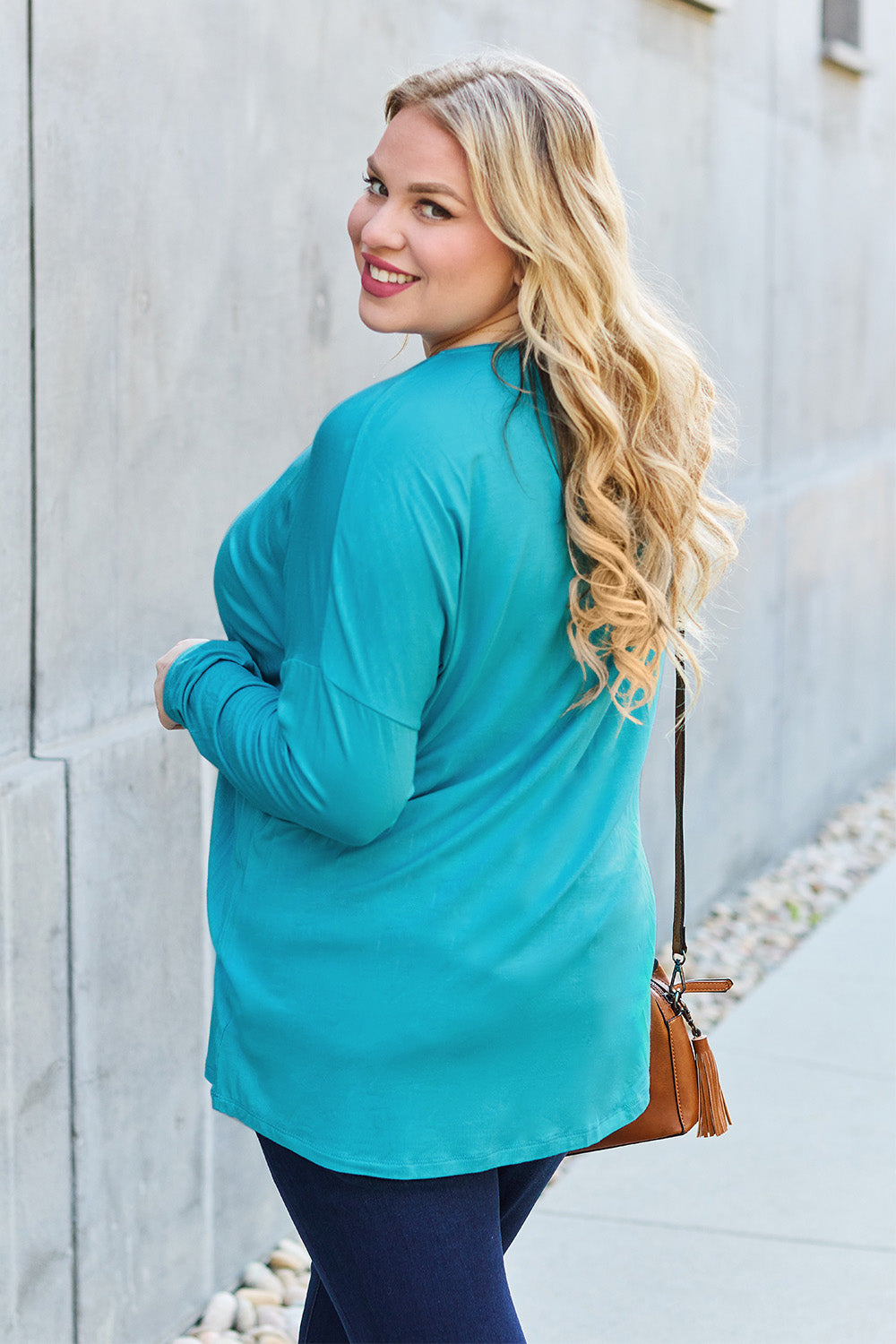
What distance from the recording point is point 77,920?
2508 millimetres

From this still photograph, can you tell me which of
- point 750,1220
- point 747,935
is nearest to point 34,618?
point 750,1220

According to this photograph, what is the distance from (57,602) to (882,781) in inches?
236

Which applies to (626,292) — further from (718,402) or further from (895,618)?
(895,618)

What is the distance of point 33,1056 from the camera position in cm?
243

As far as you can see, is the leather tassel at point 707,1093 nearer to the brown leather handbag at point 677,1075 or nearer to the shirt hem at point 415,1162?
the brown leather handbag at point 677,1075

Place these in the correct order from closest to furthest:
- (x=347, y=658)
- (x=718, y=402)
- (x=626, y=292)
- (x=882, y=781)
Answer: (x=347, y=658)
(x=626, y=292)
(x=718, y=402)
(x=882, y=781)

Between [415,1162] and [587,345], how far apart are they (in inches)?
31.7

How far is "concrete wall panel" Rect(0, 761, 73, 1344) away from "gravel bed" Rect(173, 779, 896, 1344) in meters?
0.50

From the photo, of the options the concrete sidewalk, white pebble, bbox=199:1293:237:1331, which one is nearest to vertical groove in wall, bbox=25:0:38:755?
white pebble, bbox=199:1293:237:1331

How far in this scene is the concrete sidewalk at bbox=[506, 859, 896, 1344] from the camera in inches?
121

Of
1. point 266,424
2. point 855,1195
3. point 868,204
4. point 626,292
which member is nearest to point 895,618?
point 868,204

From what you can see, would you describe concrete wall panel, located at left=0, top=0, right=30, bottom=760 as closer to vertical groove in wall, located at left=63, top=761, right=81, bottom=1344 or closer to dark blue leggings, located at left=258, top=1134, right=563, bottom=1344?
vertical groove in wall, located at left=63, top=761, right=81, bottom=1344

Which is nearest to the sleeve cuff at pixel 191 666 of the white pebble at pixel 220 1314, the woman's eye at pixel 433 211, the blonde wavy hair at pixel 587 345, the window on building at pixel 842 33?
the blonde wavy hair at pixel 587 345

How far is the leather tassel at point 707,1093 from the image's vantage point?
6.34 feet
